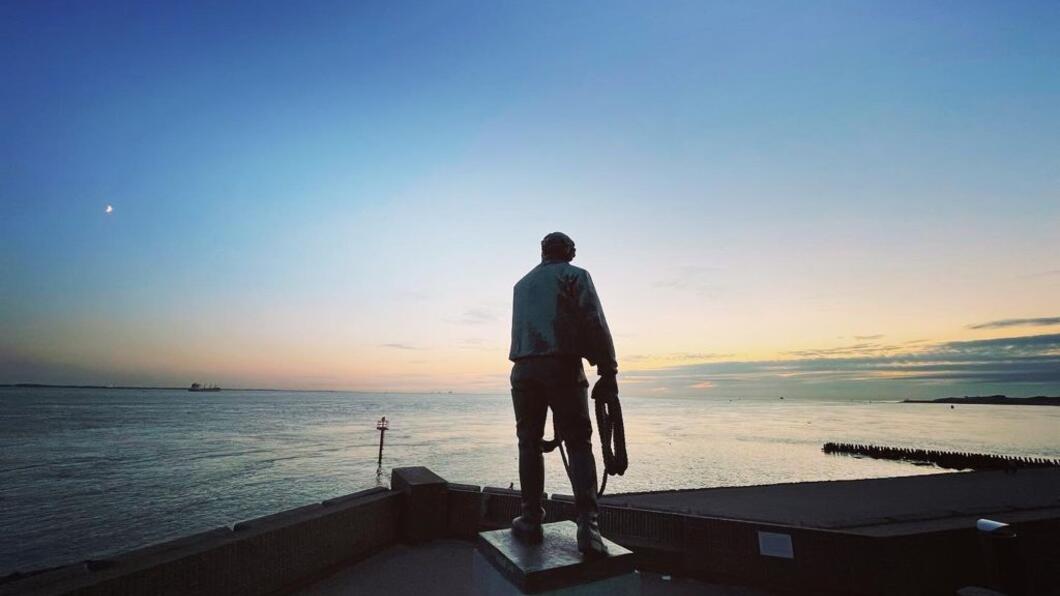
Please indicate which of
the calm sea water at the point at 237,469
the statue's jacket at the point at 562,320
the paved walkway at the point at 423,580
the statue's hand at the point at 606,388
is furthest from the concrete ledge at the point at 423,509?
the calm sea water at the point at 237,469

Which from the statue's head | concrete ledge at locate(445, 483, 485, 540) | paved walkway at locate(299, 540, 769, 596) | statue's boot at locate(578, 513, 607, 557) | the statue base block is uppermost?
the statue's head

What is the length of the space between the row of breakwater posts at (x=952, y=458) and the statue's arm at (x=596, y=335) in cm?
4138

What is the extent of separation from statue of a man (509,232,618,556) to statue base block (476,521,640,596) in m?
0.26

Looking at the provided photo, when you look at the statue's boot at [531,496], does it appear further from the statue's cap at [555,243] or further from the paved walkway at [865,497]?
the paved walkway at [865,497]

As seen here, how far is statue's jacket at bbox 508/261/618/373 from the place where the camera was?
4023mm

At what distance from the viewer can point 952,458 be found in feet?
128

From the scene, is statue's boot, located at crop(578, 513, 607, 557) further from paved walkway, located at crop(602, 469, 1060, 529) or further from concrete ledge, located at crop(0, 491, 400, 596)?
paved walkway, located at crop(602, 469, 1060, 529)

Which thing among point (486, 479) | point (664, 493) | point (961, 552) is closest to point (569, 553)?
point (961, 552)

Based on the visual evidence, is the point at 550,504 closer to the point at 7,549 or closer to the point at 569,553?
the point at 569,553

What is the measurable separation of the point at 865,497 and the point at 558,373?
15.6m

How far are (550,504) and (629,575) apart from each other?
3334 millimetres

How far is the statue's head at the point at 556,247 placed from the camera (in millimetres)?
4543

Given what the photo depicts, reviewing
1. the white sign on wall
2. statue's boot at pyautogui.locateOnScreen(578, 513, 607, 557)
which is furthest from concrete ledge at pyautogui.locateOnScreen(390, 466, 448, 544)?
the white sign on wall

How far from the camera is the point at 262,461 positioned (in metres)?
37.4
